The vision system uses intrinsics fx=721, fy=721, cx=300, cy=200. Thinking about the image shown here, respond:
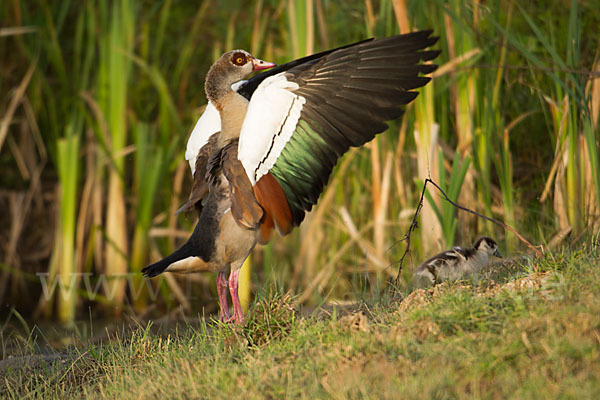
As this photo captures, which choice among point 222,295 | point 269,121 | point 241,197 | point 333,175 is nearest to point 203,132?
point 241,197

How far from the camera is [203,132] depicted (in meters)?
4.47

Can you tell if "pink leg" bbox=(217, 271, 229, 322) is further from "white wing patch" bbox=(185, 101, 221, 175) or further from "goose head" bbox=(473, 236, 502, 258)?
"goose head" bbox=(473, 236, 502, 258)

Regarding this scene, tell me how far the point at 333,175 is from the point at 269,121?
8.78ft

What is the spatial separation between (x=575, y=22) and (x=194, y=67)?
4.47 m

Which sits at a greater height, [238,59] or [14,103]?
[238,59]

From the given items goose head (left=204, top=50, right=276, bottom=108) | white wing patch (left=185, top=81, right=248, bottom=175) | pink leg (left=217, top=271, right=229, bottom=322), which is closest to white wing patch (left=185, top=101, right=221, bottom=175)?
white wing patch (left=185, top=81, right=248, bottom=175)

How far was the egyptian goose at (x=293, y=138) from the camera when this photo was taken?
12.0 feet

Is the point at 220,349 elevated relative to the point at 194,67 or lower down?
lower down

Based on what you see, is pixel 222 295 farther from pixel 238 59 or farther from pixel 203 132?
pixel 238 59

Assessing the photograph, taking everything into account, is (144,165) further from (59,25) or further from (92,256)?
(59,25)

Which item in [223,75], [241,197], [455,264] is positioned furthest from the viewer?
[223,75]

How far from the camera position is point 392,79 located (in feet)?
12.0

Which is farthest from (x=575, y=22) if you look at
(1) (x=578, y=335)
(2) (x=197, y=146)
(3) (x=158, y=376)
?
(3) (x=158, y=376)

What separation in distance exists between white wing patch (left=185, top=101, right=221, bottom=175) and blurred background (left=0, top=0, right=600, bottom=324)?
120cm
